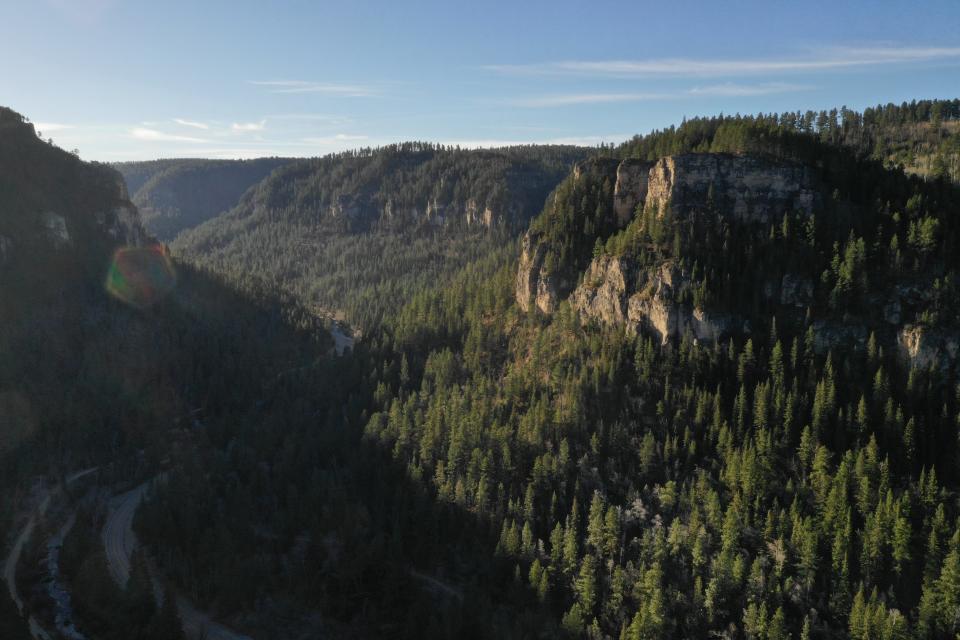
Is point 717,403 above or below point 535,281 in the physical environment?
below

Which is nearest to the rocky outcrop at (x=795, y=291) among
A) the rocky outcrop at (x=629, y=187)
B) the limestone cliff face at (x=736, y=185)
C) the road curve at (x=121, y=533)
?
the limestone cliff face at (x=736, y=185)

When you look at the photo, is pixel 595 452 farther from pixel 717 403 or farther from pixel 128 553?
pixel 128 553

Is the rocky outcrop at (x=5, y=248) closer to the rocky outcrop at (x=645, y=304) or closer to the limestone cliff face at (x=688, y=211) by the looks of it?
the limestone cliff face at (x=688, y=211)

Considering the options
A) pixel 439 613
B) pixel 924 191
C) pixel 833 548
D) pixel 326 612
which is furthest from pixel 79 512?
pixel 924 191

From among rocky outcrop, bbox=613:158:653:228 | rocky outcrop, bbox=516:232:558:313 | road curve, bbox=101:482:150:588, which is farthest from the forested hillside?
road curve, bbox=101:482:150:588

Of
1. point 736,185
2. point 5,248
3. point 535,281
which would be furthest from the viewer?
point 5,248

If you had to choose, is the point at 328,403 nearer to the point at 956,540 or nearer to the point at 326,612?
the point at 326,612

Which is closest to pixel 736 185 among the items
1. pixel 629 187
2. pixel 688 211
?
pixel 688 211
